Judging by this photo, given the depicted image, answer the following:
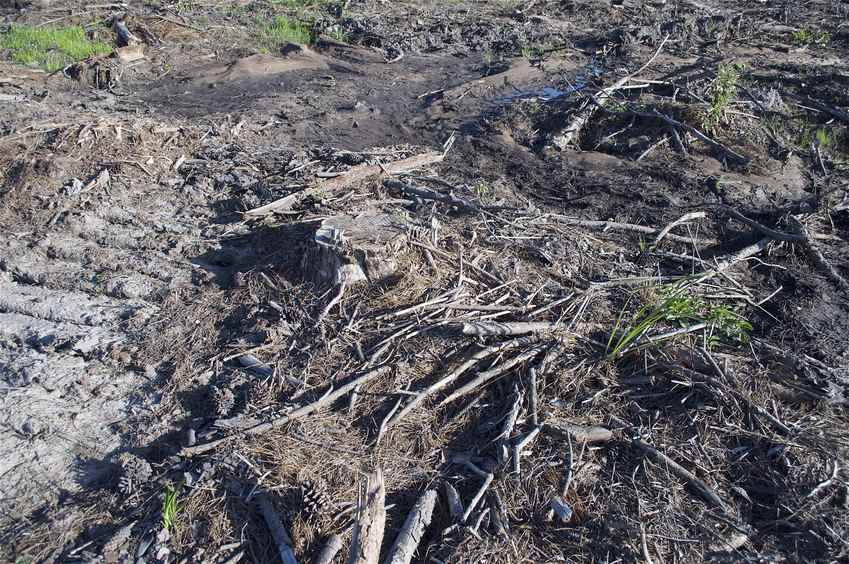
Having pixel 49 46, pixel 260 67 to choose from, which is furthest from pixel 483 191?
pixel 49 46

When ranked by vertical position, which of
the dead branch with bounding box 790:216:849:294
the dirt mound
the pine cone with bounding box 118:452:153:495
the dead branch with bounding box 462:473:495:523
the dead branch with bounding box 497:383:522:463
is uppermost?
the dead branch with bounding box 790:216:849:294

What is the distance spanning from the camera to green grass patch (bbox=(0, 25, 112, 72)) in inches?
348

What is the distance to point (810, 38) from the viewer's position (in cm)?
938

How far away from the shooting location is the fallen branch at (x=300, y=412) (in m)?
3.18

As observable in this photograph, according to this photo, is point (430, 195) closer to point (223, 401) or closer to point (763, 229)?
point (223, 401)

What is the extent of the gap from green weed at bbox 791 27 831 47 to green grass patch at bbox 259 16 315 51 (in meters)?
7.44

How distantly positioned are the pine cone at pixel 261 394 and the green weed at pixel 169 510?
64cm

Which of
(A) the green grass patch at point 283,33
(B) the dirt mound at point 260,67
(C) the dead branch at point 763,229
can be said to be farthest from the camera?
(A) the green grass patch at point 283,33

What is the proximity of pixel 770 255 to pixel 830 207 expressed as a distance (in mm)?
904

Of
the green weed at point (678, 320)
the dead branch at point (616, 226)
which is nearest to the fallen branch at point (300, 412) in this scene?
the green weed at point (678, 320)

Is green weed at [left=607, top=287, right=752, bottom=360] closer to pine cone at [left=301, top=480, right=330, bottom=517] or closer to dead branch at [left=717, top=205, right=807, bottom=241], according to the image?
dead branch at [left=717, top=205, right=807, bottom=241]

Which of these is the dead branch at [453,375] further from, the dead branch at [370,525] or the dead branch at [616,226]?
the dead branch at [616,226]

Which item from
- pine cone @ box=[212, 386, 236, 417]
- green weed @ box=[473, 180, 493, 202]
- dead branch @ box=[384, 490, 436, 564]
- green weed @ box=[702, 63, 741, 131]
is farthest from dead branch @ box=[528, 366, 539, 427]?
green weed @ box=[702, 63, 741, 131]

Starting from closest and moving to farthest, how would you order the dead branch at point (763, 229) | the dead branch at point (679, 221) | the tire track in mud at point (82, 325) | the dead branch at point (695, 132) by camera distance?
the tire track in mud at point (82, 325), the dead branch at point (763, 229), the dead branch at point (679, 221), the dead branch at point (695, 132)
